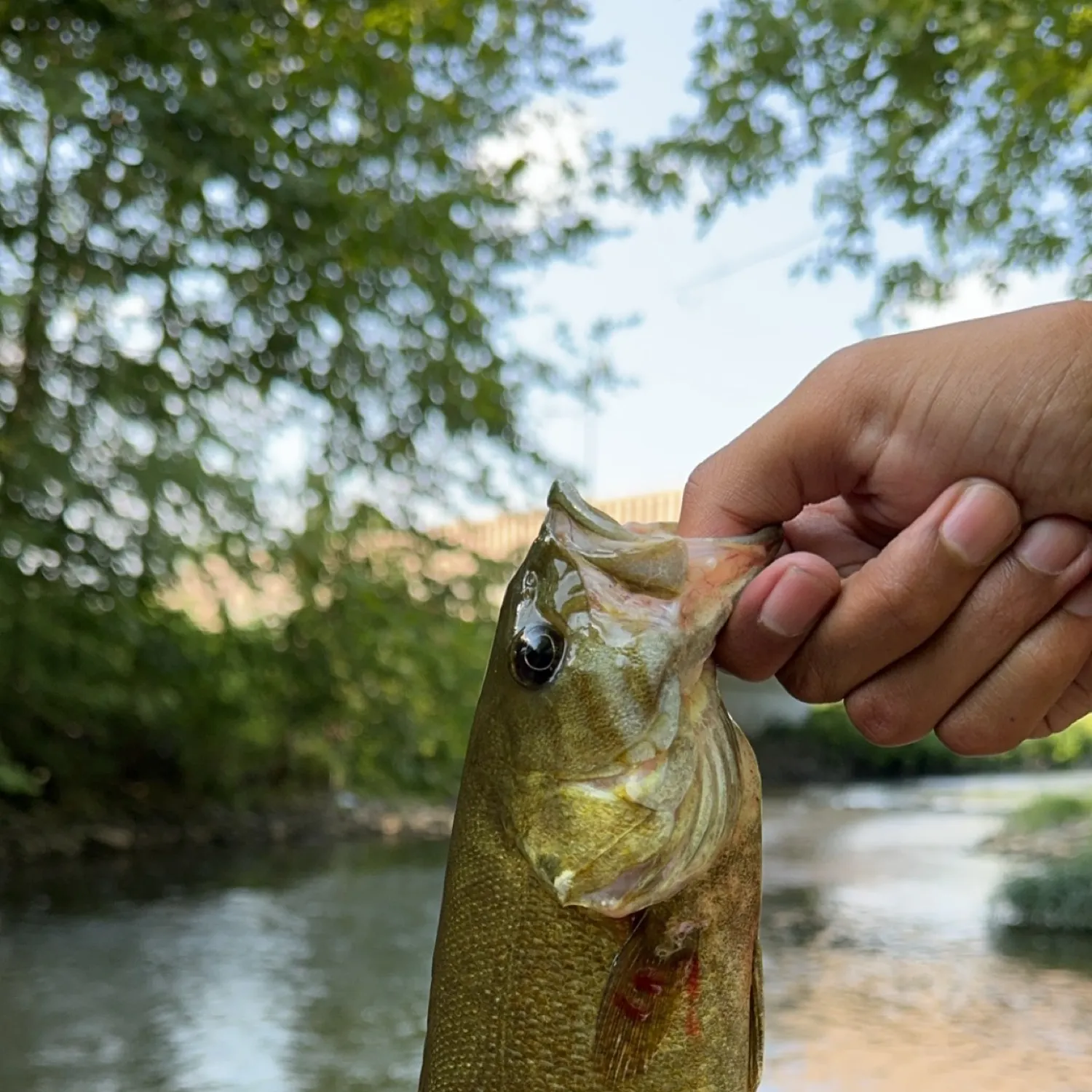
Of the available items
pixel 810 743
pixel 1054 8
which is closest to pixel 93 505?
pixel 1054 8

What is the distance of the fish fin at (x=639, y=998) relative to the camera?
1.17 m

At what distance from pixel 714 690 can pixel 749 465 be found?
0.92ft

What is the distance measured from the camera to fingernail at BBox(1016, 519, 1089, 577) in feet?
4.17

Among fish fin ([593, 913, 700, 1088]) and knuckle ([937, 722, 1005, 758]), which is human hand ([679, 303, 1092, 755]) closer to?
knuckle ([937, 722, 1005, 758])

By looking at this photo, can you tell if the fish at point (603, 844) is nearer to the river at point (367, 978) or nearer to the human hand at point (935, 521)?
the human hand at point (935, 521)

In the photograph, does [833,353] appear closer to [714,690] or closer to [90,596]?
[714,690]

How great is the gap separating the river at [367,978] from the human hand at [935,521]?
2749 mm

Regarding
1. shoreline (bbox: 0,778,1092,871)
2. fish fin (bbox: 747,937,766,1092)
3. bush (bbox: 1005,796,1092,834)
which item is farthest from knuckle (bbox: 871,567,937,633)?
bush (bbox: 1005,796,1092,834)

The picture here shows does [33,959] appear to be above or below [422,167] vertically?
below

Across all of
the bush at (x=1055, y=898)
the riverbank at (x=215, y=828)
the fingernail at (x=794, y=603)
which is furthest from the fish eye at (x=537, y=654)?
the riverbank at (x=215, y=828)

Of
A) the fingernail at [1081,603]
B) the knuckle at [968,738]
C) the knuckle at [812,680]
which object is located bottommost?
the knuckle at [968,738]

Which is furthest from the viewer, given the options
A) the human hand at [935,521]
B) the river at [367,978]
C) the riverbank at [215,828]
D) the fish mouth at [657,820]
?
the riverbank at [215,828]

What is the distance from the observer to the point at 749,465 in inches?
53.6

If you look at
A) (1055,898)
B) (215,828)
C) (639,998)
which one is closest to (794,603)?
(639,998)
